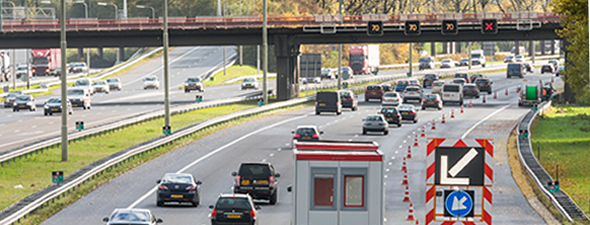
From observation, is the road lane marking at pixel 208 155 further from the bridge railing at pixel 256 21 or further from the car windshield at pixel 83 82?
the car windshield at pixel 83 82

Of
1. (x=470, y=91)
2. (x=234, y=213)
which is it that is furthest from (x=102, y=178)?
(x=470, y=91)

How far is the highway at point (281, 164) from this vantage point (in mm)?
30719

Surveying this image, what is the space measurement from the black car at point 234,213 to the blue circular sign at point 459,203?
490 inches

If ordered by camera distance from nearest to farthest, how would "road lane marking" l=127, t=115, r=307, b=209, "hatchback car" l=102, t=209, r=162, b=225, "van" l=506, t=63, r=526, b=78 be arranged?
"hatchback car" l=102, t=209, r=162, b=225 < "road lane marking" l=127, t=115, r=307, b=209 < "van" l=506, t=63, r=526, b=78

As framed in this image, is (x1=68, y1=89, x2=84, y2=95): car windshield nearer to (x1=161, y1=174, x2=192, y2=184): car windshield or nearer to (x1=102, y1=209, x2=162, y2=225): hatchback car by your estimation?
(x1=161, y1=174, x2=192, y2=184): car windshield

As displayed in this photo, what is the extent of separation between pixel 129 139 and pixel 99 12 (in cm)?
12459

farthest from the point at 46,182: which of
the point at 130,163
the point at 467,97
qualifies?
the point at 467,97

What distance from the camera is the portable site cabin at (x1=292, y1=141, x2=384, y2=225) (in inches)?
717

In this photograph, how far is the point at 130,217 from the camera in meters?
23.7

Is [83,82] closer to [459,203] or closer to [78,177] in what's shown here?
[78,177]

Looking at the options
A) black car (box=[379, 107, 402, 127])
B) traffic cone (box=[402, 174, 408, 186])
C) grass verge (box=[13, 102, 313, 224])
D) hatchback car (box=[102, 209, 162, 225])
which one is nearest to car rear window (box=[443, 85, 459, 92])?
black car (box=[379, 107, 402, 127])

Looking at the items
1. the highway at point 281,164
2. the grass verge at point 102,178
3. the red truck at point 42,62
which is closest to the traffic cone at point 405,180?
the highway at point 281,164

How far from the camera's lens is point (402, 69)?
14950cm

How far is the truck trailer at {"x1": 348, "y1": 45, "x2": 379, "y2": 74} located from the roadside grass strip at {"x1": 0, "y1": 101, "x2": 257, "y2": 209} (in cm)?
6403
